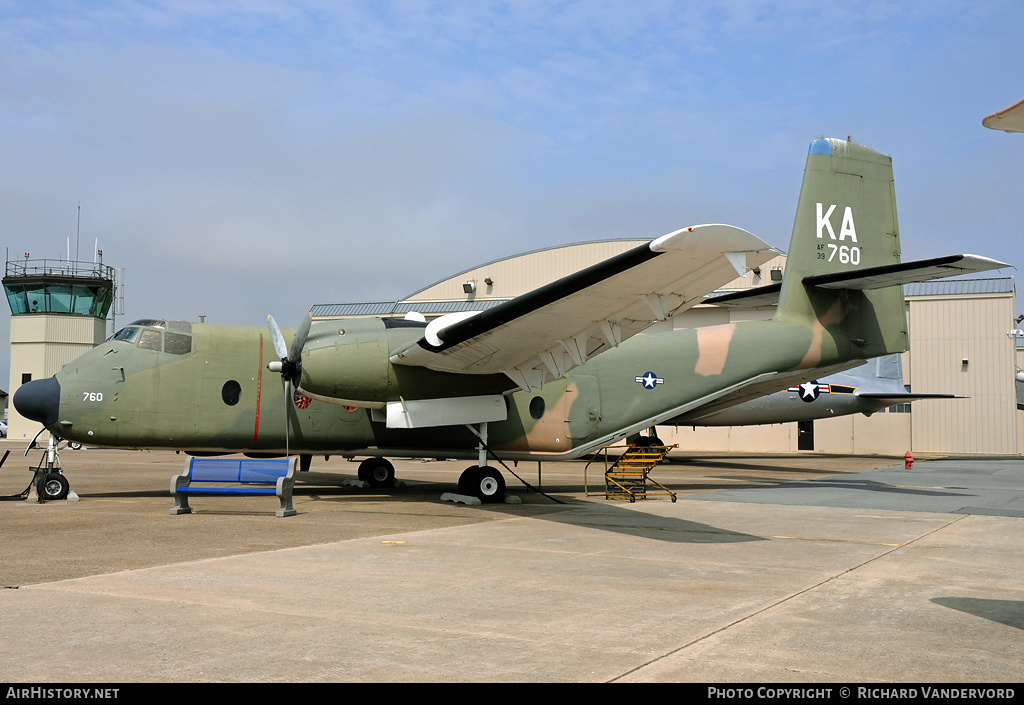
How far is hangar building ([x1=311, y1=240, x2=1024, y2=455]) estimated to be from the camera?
36.8 meters

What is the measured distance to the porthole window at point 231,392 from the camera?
14.1 m

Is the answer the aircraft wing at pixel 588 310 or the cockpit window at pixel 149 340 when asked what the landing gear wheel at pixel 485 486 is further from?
the cockpit window at pixel 149 340

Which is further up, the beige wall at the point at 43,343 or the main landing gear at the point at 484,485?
the beige wall at the point at 43,343

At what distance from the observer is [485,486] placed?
14273mm

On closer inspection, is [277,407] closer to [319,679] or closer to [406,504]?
[406,504]

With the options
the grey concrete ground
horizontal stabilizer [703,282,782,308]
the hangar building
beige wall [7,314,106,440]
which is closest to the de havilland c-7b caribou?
horizontal stabilizer [703,282,782,308]

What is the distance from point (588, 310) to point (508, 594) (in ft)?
17.8

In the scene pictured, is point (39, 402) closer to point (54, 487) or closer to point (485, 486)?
point (54, 487)

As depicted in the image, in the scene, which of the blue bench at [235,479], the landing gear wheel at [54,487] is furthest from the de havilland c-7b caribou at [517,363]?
the blue bench at [235,479]

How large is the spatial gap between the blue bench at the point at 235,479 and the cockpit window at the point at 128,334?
3.33 metres

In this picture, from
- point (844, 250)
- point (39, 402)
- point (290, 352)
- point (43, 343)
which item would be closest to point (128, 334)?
point (39, 402)

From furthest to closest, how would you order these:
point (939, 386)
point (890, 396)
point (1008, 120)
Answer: point (939, 386)
point (890, 396)
point (1008, 120)

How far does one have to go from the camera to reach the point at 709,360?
53.6 feet
